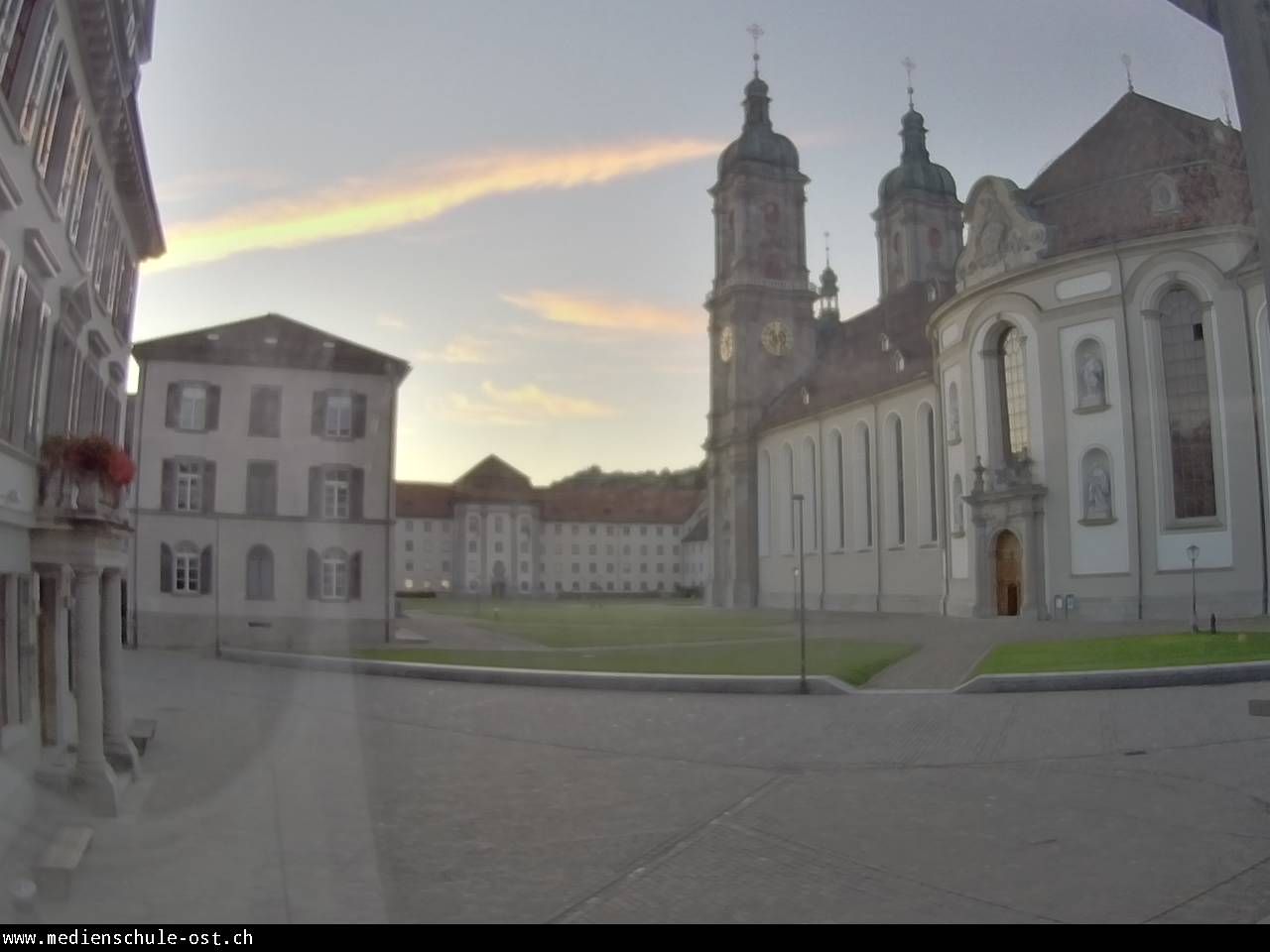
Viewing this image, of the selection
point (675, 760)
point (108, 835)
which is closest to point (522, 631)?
point (675, 760)

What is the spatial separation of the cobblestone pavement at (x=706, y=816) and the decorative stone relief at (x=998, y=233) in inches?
969

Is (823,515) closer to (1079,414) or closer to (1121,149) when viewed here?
(1079,414)

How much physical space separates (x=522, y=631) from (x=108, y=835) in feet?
87.7

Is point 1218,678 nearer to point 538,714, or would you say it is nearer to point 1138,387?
point 538,714

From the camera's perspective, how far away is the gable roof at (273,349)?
2584 cm

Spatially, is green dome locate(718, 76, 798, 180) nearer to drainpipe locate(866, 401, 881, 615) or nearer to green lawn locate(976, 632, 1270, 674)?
drainpipe locate(866, 401, 881, 615)

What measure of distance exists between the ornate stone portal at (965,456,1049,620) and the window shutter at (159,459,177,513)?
2644cm

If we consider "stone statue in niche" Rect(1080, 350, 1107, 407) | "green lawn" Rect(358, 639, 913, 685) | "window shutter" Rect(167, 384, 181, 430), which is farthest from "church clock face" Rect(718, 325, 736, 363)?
"window shutter" Rect(167, 384, 181, 430)

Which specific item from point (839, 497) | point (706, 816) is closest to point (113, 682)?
point (706, 816)

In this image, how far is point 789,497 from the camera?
6256 centimetres

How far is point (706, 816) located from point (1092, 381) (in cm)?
3098

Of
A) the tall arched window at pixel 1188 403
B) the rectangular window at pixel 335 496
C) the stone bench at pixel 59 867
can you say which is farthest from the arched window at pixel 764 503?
the stone bench at pixel 59 867

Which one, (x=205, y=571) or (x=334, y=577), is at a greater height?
(x=205, y=571)

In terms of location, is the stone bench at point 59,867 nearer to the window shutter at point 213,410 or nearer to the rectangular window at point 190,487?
the window shutter at point 213,410
